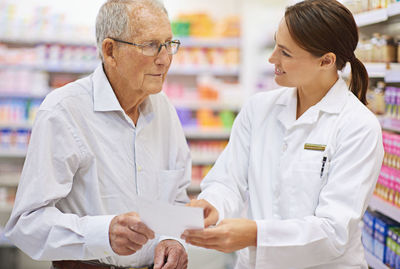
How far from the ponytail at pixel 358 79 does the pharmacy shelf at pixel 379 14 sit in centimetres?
61

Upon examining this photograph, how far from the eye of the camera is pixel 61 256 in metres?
1.86

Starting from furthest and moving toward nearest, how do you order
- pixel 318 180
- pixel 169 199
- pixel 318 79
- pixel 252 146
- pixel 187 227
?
pixel 169 199, pixel 252 146, pixel 318 79, pixel 318 180, pixel 187 227

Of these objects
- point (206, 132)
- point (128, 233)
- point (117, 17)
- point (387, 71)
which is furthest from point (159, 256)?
point (206, 132)

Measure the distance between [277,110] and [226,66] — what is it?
182 inches

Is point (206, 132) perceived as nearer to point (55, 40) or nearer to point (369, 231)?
point (55, 40)

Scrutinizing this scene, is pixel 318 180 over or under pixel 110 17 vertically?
under

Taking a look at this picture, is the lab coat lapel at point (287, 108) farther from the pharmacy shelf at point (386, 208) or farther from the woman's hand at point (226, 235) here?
the pharmacy shelf at point (386, 208)

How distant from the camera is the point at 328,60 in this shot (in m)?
1.84

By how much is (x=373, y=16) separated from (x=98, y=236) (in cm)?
190

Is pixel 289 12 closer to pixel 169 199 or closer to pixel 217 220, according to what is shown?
pixel 217 220

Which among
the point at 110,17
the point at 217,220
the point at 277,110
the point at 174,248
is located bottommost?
the point at 174,248

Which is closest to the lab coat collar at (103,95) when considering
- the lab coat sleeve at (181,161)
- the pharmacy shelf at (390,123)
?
the lab coat sleeve at (181,161)

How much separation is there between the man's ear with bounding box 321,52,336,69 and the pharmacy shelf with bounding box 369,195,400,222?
1045mm

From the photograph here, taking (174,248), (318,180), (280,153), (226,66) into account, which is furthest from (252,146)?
(226,66)
